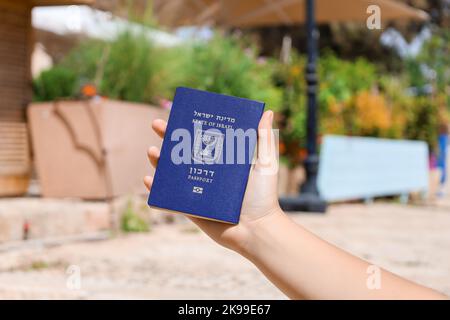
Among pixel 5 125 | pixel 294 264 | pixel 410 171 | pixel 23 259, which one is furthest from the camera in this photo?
pixel 410 171

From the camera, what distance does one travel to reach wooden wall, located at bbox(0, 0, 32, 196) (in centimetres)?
582

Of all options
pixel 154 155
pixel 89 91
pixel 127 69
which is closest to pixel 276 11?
pixel 127 69

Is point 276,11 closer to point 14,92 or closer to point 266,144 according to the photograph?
point 14,92

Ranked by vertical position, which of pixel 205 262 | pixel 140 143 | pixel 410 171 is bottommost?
pixel 410 171

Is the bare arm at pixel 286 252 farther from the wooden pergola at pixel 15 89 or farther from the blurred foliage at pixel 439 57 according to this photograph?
the blurred foliage at pixel 439 57

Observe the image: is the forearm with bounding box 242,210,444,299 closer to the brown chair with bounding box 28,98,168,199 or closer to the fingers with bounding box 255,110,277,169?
the fingers with bounding box 255,110,277,169

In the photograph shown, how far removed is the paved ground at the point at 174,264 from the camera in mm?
3715

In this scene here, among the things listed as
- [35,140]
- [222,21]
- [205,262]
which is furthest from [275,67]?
[205,262]

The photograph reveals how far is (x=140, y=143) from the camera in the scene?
6477 millimetres

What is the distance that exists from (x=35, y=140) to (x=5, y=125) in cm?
32

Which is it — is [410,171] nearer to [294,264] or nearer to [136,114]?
A: [136,114]

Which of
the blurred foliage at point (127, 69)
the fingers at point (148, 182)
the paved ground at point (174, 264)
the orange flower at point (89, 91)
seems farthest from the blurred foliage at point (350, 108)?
the fingers at point (148, 182)

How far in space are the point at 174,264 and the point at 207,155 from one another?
123 inches

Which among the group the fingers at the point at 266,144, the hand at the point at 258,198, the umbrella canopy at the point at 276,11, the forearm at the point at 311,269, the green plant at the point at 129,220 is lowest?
the green plant at the point at 129,220
